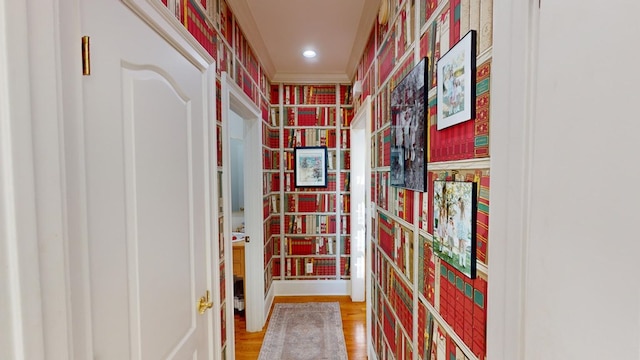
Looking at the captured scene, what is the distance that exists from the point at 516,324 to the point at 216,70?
169 cm

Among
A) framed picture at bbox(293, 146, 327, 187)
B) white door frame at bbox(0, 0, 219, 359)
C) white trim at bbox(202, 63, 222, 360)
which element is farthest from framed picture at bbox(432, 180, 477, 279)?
framed picture at bbox(293, 146, 327, 187)

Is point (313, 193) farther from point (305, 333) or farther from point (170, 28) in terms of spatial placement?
point (170, 28)

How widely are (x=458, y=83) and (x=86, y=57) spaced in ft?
3.23

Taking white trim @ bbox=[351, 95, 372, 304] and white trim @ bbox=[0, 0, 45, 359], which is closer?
white trim @ bbox=[0, 0, 45, 359]

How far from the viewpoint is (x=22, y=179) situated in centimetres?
51

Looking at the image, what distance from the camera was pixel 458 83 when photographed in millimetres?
817

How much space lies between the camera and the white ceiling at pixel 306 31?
2.00 metres

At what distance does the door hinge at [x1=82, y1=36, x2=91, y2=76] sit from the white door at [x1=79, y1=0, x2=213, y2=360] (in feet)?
0.06

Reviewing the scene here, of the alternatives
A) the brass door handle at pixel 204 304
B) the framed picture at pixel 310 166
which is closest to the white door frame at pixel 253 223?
the framed picture at pixel 310 166

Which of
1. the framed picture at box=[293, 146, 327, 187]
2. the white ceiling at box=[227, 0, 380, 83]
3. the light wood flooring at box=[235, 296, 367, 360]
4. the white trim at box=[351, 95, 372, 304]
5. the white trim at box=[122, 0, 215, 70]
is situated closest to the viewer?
the white trim at box=[122, 0, 215, 70]

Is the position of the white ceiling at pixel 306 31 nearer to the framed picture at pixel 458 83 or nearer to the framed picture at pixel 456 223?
the framed picture at pixel 458 83

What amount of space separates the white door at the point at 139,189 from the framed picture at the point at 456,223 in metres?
0.98

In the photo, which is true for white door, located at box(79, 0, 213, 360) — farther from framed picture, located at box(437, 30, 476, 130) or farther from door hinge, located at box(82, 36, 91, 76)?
framed picture, located at box(437, 30, 476, 130)

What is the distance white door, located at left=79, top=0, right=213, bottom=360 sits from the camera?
0.73 m
